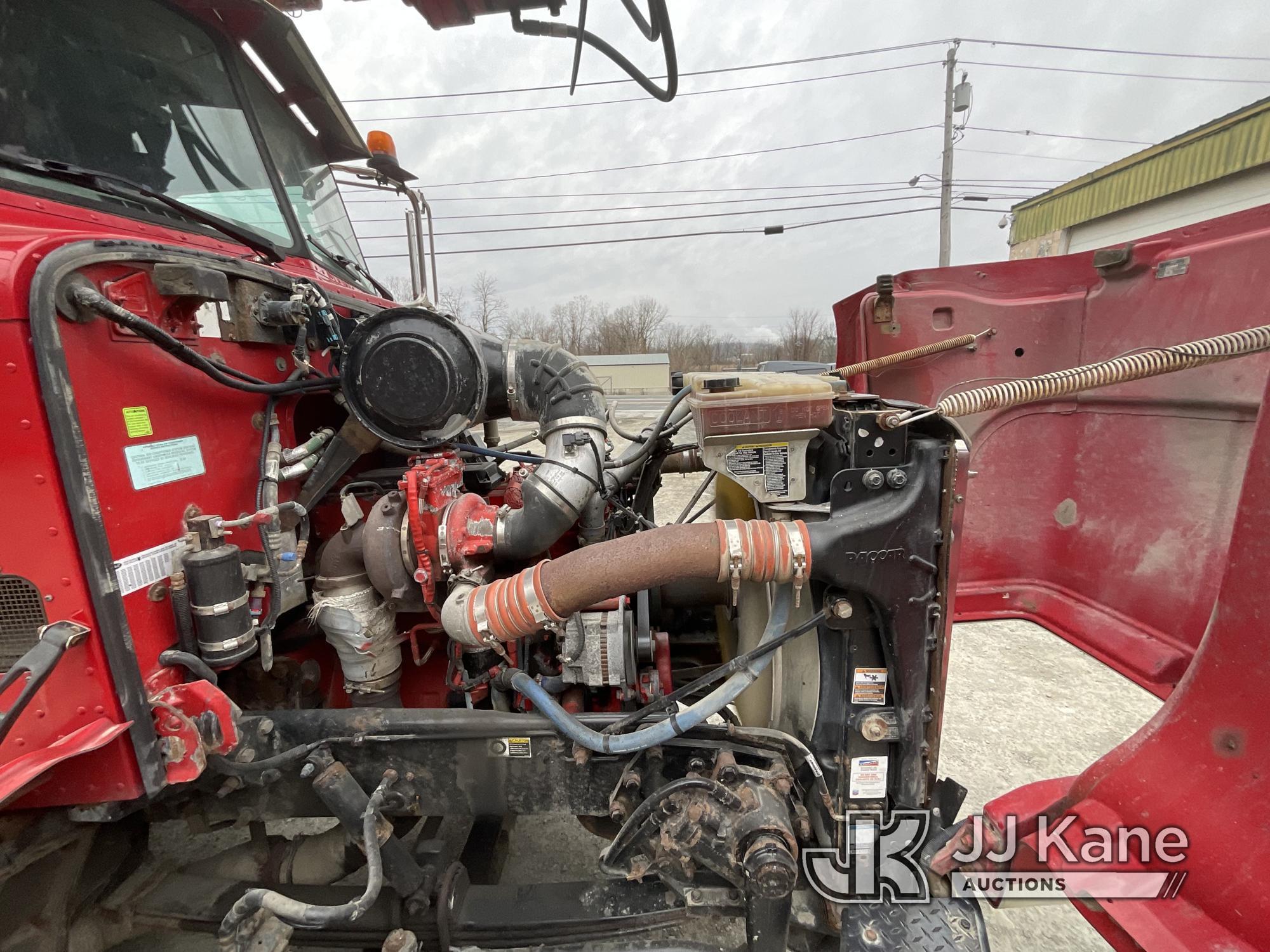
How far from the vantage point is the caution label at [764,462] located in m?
1.49

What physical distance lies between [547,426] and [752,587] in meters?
0.88

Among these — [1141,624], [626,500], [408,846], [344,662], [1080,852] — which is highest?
[626,500]

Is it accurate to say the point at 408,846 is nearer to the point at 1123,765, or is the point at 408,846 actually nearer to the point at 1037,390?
the point at 1123,765

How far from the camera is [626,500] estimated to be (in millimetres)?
2518

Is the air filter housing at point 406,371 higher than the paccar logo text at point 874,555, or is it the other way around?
the air filter housing at point 406,371

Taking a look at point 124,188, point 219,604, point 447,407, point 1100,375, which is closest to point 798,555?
point 1100,375

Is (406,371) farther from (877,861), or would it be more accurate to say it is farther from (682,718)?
(877,861)

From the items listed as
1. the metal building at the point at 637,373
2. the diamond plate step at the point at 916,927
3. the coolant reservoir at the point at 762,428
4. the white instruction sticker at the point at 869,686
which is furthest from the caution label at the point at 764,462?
the metal building at the point at 637,373

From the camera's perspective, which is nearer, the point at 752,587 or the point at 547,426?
the point at 752,587

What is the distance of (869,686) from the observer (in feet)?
5.03

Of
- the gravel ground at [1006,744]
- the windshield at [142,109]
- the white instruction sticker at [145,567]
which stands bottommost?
the gravel ground at [1006,744]

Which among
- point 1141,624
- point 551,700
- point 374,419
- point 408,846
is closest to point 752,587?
point 551,700

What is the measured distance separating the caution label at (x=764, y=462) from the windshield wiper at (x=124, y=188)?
184 centimetres

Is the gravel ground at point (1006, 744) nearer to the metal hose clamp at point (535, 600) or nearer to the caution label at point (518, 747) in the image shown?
the caution label at point (518, 747)
